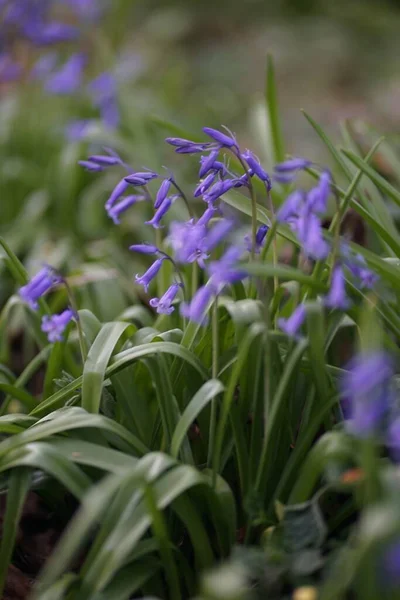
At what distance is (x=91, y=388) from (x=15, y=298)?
0.97 meters

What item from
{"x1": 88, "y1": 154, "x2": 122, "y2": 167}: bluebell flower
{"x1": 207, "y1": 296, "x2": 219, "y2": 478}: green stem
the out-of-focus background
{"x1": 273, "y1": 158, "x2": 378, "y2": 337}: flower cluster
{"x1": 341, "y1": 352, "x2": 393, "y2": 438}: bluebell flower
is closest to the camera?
{"x1": 341, "y1": 352, "x2": 393, "y2": 438}: bluebell flower

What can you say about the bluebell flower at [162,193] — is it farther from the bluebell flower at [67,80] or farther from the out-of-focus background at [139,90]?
the bluebell flower at [67,80]

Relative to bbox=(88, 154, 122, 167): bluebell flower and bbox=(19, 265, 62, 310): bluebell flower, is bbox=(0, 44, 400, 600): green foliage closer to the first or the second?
bbox=(19, 265, 62, 310): bluebell flower

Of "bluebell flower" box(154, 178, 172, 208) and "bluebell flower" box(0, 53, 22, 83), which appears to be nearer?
"bluebell flower" box(154, 178, 172, 208)

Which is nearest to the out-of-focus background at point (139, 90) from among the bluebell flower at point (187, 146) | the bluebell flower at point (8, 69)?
the bluebell flower at point (8, 69)

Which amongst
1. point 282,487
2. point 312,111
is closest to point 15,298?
point 282,487

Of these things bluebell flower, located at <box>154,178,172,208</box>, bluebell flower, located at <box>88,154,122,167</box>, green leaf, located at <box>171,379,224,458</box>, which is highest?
bluebell flower, located at <box>88,154,122,167</box>

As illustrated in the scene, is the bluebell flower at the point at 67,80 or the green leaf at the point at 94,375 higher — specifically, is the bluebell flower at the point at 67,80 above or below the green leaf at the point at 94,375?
above

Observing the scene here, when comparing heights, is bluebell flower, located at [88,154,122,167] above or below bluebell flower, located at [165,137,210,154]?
below

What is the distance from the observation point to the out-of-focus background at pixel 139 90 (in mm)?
4508

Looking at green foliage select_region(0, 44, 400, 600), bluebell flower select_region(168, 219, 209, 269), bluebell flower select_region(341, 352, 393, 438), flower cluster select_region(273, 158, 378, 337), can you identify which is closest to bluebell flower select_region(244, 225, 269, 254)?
green foliage select_region(0, 44, 400, 600)

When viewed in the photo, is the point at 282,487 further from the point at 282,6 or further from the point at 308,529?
the point at 282,6

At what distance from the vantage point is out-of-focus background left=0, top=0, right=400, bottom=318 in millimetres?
4508

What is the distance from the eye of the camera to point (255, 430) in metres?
2.11
